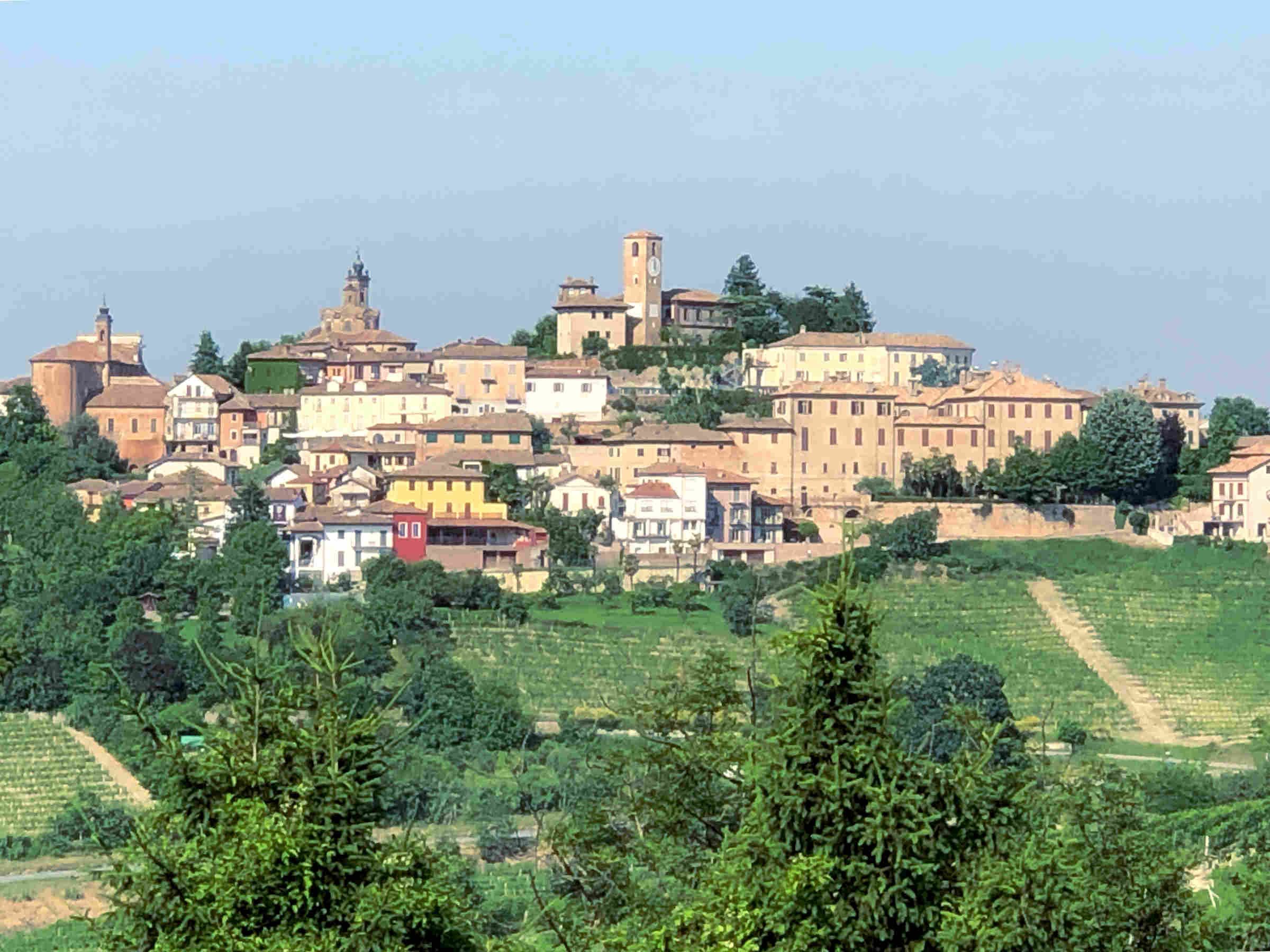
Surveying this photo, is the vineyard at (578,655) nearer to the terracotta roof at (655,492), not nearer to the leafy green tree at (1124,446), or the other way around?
the terracotta roof at (655,492)

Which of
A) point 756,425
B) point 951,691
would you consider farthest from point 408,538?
point 951,691

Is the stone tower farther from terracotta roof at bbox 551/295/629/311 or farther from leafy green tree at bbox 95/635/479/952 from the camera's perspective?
leafy green tree at bbox 95/635/479/952

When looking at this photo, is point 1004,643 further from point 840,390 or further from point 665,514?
point 840,390

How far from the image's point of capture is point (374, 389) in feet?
183

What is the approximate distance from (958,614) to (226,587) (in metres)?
12.2

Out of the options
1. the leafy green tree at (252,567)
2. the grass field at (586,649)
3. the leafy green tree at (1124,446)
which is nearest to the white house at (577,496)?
the grass field at (586,649)

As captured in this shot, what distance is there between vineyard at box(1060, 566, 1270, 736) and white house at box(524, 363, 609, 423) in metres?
12.2

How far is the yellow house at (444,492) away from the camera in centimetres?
4894

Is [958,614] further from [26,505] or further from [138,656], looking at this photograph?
[26,505]

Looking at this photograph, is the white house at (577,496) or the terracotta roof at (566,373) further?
the terracotta roof at (566,373)

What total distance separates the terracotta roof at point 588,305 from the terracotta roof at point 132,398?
882 centimetres

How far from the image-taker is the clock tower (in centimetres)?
6097

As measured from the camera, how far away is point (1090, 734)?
3947 cm

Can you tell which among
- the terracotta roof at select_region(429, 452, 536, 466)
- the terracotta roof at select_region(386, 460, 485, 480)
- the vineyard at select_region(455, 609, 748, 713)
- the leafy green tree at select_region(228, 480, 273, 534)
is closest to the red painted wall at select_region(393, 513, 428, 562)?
the terracotta roof at select_region(386, 460, 485, 480)
